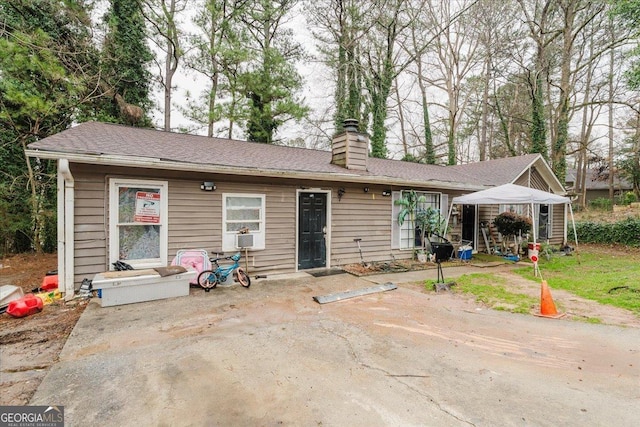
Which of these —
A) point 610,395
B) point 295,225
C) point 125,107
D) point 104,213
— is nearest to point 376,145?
point 295,225

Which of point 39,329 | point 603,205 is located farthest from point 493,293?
point 603,205

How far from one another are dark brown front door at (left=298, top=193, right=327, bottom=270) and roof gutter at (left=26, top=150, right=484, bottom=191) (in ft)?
1.83

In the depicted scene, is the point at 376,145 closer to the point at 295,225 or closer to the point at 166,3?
the point at 295,225

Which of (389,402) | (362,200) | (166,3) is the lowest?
(389,402)

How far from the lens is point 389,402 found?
7.66ft

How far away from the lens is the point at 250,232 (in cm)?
659

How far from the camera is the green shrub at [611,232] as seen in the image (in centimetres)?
1201

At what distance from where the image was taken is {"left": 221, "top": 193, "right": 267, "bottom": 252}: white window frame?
6285 mm

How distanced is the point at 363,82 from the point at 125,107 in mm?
10474

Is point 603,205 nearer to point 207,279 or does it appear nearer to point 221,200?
point 221,200

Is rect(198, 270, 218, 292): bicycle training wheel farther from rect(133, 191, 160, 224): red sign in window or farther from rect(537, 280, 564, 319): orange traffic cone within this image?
rect(537, 280, 564, 319): orange traffic cone

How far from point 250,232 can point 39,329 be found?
358 centimetres

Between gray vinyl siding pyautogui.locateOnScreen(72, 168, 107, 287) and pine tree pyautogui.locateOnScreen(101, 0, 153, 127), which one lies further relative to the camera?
pine tree pyautogui.locateOnScreen(101, 0, 153, 127)

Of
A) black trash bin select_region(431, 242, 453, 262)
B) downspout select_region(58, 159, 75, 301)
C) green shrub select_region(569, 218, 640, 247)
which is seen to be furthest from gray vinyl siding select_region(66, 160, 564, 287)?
green shrub select_region(569, 218, 640, 247)
